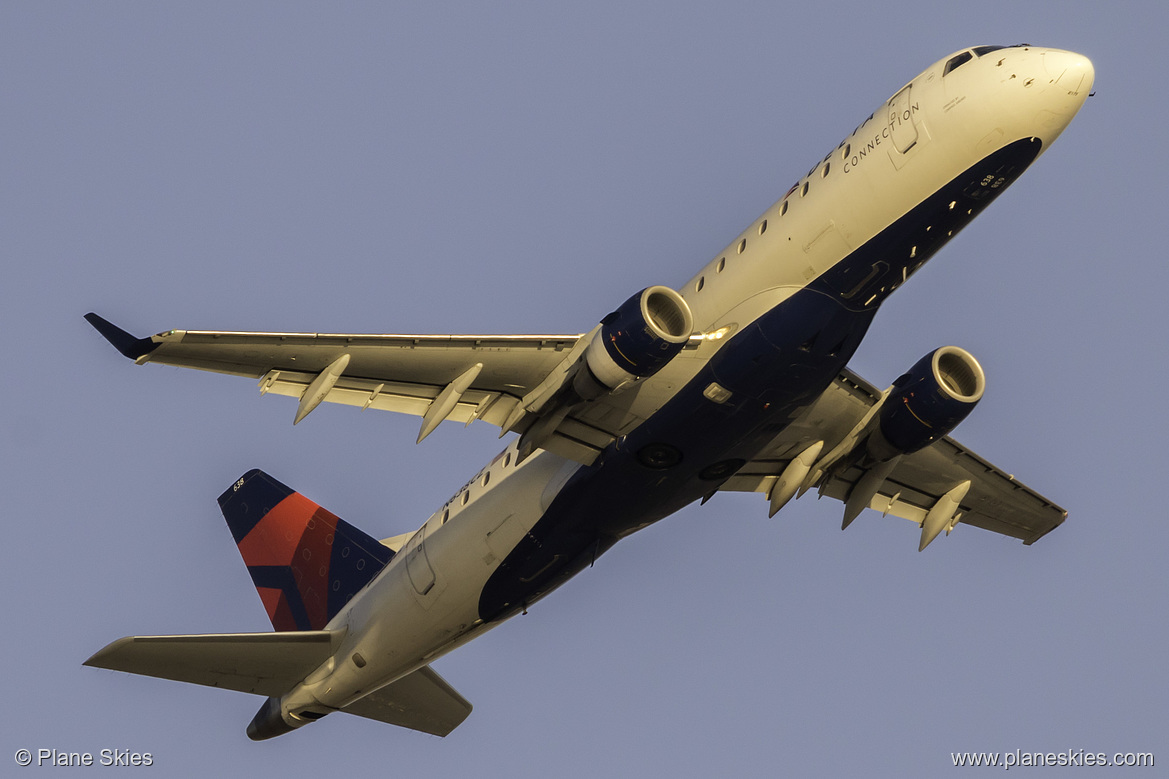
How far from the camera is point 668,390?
Answer: 26422mm

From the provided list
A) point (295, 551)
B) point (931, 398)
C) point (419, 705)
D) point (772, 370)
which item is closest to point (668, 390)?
point (772, 370)

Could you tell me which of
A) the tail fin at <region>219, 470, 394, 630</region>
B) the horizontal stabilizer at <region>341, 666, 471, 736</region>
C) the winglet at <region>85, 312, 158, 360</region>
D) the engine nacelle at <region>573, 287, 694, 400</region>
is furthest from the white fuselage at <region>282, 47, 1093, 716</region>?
the winglet at <region>85, 312, 158, 360</region>

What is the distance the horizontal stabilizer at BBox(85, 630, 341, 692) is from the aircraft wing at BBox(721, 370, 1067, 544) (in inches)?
409

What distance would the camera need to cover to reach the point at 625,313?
80.6 ft

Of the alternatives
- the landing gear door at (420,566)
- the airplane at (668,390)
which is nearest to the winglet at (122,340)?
the airplane at (668,390)

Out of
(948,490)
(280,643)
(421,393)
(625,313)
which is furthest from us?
(948,490)

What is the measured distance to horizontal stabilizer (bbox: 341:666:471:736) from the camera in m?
34.0

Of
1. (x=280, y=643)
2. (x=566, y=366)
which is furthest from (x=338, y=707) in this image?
(x=566, y=366)

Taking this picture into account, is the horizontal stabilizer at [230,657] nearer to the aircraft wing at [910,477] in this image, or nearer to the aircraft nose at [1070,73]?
the aircraft wing at [910,477]

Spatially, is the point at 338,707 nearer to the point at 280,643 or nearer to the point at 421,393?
the point at 280,643

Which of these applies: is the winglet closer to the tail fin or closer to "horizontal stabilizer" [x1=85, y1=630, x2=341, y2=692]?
"horizontal stabilizer" [x1=85, y1=630, x2=341, y2=692]

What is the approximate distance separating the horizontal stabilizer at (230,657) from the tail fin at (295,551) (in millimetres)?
2287

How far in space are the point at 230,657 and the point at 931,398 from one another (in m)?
16.3

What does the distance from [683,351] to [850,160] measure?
4713 millimetres
